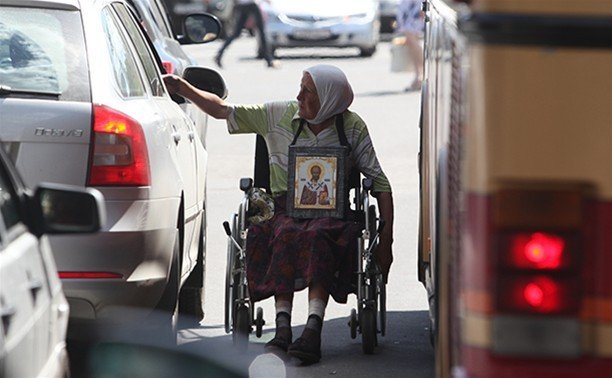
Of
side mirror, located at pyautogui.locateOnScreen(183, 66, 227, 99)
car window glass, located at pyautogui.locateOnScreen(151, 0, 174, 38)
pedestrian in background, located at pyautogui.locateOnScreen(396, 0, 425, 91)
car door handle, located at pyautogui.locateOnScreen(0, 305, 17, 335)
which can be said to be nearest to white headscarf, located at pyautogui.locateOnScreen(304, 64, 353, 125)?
side mirror, located at pyautogui.locateOnScreen(183, 66, 227, 99)

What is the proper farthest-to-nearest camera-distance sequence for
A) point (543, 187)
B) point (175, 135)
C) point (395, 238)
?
point (395, 238) → point (175, 135) → point (543, 187)

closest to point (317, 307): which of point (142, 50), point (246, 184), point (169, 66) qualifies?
point (246, 184)

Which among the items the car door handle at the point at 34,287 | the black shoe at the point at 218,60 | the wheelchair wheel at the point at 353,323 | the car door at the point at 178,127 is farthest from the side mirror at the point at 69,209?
the black shoe at the point at 218,60

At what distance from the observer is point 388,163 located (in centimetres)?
1625

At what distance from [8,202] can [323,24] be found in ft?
85.6

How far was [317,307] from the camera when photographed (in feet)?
26.6

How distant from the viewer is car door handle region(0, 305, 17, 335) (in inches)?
165

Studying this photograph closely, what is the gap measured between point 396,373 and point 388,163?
8.34 m

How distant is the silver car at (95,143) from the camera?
22.6 ft

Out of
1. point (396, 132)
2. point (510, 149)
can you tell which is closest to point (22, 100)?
point (510, 149)

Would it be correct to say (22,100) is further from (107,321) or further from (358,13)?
(358,13)

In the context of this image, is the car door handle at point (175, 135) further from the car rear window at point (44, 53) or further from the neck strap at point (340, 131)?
the car rear window at point (44, 53)

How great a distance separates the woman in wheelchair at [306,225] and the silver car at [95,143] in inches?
25.4

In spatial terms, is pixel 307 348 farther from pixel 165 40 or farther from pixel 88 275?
pixel 165 40
